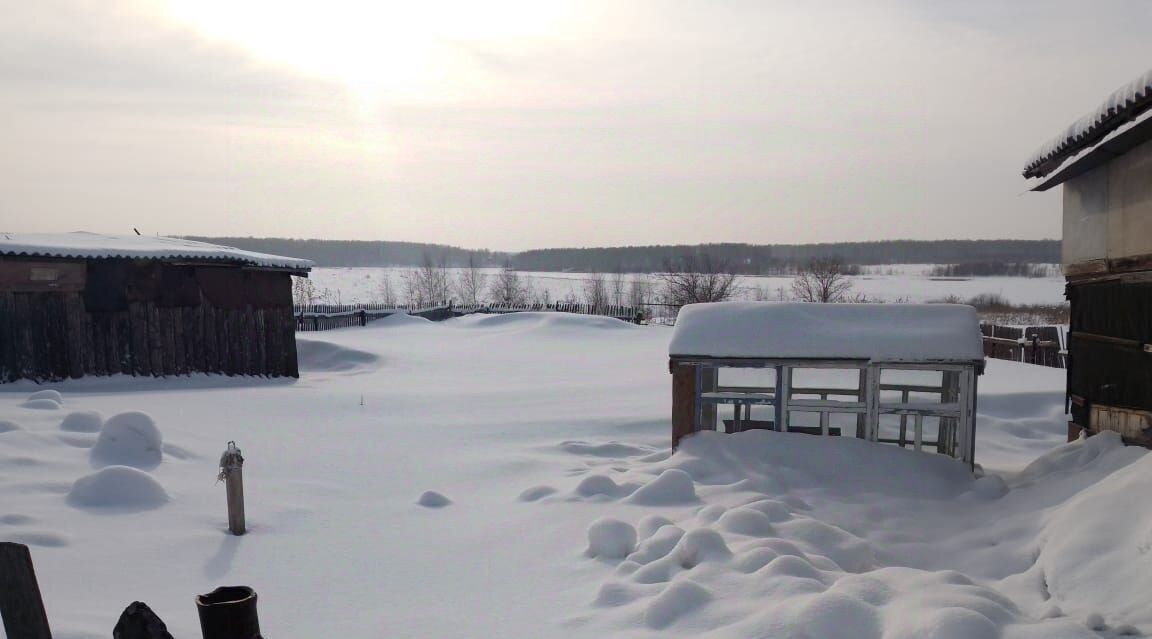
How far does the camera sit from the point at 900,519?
8539 mm

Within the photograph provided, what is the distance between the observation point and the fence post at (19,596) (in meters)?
3.57

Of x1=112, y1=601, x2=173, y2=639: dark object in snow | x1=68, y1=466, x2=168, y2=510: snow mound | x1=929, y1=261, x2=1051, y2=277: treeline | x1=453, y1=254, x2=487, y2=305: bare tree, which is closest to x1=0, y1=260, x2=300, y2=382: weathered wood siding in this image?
x1=68, y1=466, x2=168, y2=510: snow mound

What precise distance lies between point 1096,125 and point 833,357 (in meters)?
3.99

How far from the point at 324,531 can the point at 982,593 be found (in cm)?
596

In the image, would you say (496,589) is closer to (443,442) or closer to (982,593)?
(982,593)

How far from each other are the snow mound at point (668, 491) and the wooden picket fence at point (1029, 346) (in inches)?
631

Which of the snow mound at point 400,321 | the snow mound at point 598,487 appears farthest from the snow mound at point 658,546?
the snow mound at point 400,321

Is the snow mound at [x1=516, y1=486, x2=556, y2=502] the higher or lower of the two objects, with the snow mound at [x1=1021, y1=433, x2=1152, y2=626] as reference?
lower

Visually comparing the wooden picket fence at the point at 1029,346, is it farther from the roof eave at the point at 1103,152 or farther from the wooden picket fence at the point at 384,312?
the wooden picket fence at the point at 384,312

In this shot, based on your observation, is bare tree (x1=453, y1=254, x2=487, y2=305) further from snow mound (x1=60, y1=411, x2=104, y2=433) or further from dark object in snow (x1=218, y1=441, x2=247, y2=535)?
dark object in snow (x1=218, y1=441, x2=247, y2=535)

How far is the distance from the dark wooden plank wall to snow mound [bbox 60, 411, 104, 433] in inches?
231

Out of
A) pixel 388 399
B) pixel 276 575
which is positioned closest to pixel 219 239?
pixel 388 399

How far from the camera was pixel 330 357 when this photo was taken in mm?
23938

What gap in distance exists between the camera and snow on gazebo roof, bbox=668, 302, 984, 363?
10.4 m
